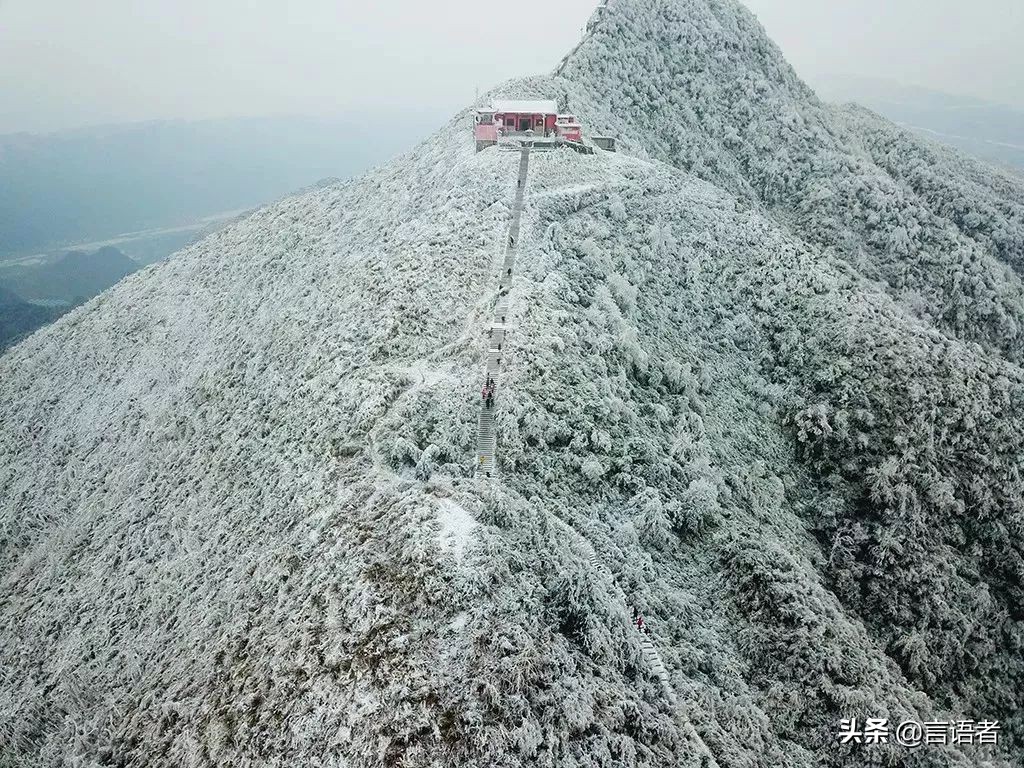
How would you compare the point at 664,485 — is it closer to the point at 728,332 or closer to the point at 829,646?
the point at 829,646

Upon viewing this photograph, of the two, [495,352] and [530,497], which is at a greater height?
[495,352]


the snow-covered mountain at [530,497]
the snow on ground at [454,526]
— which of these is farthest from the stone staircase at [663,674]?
the snow on ground at [454,526]

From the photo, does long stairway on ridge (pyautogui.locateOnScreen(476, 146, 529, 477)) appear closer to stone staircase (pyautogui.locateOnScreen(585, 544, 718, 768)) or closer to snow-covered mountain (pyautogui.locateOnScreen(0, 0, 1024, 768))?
snow-covered mountain (pyautogui.locateOnScreen(0, 0, 1024, 768))

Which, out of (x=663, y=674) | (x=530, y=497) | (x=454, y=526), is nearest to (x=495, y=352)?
(x=530, y=497)

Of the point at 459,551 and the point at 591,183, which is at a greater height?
the point at 591,183

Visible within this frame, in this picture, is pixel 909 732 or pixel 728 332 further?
pixel 728 332

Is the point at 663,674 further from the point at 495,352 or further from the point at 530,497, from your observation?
the point at 495,352

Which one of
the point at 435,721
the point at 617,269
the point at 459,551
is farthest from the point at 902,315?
the point at 435,721
